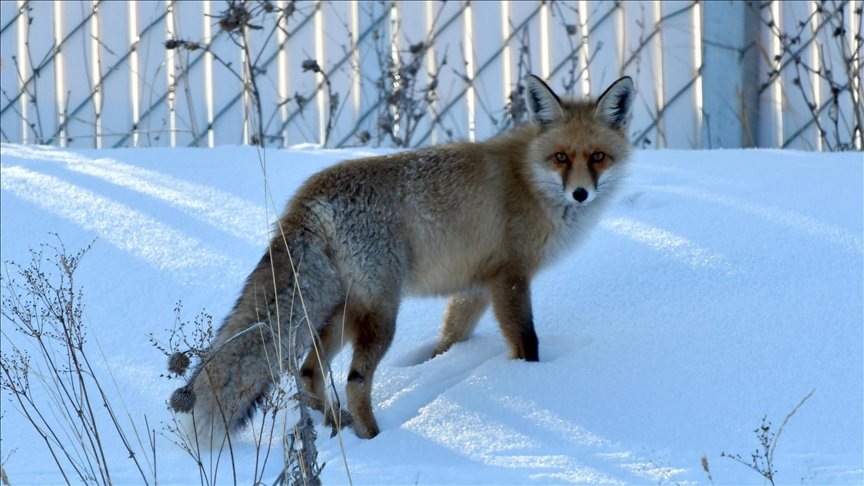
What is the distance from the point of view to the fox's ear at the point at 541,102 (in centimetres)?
430

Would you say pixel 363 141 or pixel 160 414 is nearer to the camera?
pixel 160 414

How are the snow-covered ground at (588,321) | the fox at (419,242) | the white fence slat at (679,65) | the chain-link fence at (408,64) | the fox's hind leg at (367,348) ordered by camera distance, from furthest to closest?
1. the white fence slat at (679,65)
2. the chain-link fence at (408,64)
3. the fox's hind leg at (367,348)
4. the fox at (419,242)
5. the snow-covered ground at (588,321)

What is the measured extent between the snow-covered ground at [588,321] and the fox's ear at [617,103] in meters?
0.59

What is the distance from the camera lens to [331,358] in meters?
4.03

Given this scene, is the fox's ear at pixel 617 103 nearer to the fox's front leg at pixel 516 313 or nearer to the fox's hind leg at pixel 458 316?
the fox's front leg at pixel 516 313

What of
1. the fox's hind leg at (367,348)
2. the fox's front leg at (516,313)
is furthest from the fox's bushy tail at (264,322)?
the fox's front leg at (516,313)

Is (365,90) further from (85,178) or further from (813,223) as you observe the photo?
(813,223)

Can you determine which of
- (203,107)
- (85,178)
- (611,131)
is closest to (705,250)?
(611,131)

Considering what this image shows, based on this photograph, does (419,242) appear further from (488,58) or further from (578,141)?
(488,58)

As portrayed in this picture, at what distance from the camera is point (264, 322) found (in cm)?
345

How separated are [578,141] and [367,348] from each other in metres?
1.13

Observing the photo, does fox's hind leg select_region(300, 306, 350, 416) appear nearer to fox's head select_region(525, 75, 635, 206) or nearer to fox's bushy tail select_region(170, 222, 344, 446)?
fox's bushy tail select_region(170, 222, 344, 446)

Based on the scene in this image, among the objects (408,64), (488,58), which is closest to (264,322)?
(408,64)

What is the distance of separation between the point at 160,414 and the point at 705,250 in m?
2.19
